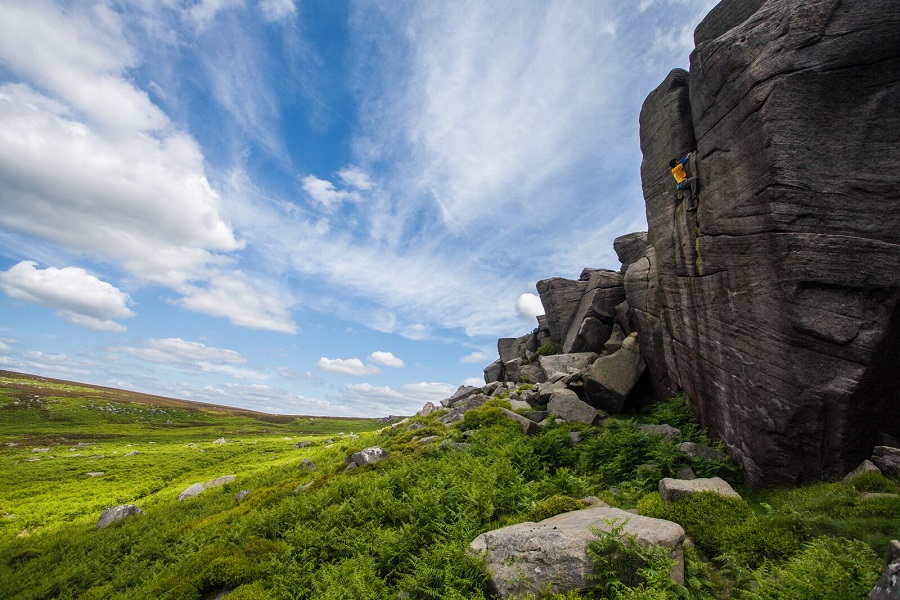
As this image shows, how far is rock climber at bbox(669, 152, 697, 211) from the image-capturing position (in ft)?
69.8

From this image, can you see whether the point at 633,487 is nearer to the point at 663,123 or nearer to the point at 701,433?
the point at 701,433

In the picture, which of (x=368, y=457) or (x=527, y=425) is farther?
(x=368, y=457)

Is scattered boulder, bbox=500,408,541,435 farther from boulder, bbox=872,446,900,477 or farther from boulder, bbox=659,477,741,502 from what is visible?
boulder, bbox=872,446,900,477

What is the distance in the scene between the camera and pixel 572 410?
84.5 feet

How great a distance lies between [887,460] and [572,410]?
46.9 ft

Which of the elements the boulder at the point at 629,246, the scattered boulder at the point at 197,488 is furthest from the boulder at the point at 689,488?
the scattered boulder at the point at 197,488

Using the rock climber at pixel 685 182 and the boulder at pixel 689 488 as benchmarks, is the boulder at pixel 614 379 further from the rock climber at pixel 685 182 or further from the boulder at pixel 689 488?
the boulder at pixel 689 488

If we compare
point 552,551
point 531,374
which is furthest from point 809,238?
point 531,374

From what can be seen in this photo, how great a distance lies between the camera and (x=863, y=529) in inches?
393

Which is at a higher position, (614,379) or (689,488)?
(614,379)

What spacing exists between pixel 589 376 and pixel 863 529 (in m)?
19.2

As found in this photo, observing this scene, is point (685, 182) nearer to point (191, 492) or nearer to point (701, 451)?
point (701, 451)

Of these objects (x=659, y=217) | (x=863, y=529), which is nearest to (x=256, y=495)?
(x=863, y=529)

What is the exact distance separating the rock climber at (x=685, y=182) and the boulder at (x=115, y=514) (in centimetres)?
4067
